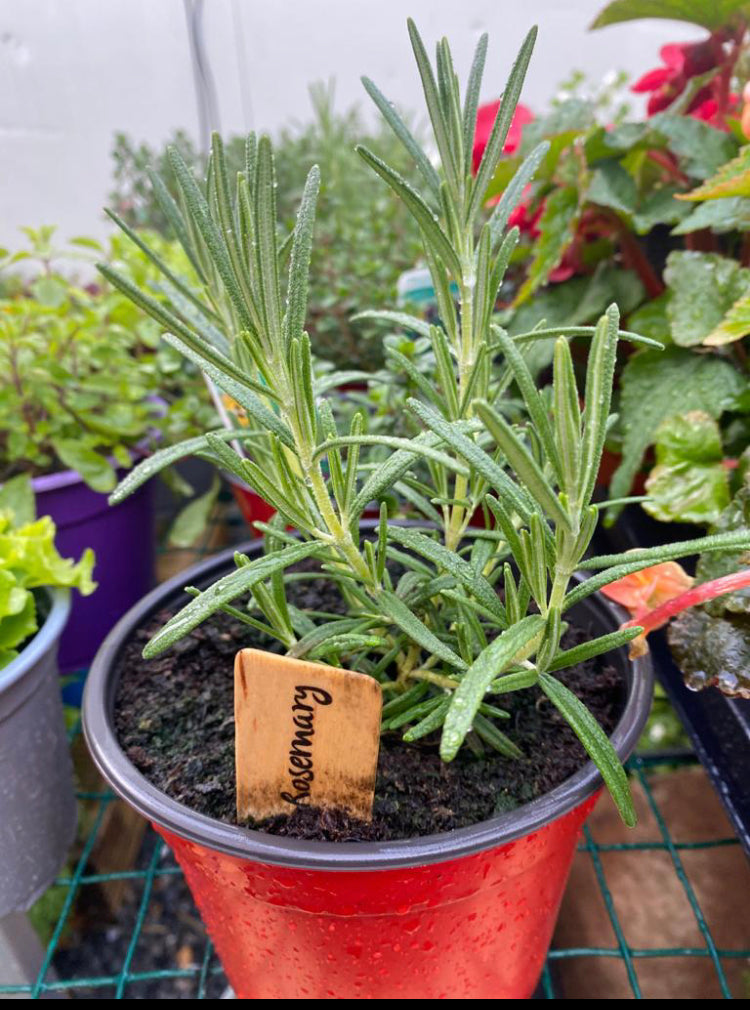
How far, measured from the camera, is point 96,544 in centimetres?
110

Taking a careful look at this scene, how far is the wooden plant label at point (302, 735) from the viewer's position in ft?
1.64

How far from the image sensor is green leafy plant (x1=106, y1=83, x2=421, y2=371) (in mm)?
1276

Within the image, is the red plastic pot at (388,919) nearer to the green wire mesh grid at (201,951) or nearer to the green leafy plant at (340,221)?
the green wire mesh grid at (201,951)

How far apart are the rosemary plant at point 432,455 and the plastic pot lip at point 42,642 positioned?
10.8 inches

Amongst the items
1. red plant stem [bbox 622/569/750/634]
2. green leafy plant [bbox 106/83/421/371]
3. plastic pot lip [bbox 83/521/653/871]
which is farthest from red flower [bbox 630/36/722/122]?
plastic pot lip [bbox 83/521/653/871]

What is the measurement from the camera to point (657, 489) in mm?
811

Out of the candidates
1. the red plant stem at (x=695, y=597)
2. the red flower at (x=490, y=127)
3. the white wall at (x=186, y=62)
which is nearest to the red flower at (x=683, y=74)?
the red flower at (x=490, y=127)

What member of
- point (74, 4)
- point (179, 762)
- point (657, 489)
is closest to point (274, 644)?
point (179, 762)

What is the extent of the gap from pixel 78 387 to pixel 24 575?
0.39m

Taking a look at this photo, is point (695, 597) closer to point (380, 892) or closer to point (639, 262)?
point (380, 892)

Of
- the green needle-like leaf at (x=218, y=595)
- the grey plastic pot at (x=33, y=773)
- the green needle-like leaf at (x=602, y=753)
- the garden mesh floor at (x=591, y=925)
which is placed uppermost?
the green needle-like leaf at (x=218, y=595)

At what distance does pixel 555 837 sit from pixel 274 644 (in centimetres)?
32

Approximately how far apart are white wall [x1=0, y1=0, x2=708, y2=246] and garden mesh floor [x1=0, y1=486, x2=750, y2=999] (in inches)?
67.5

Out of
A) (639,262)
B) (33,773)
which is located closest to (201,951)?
(33,773)
